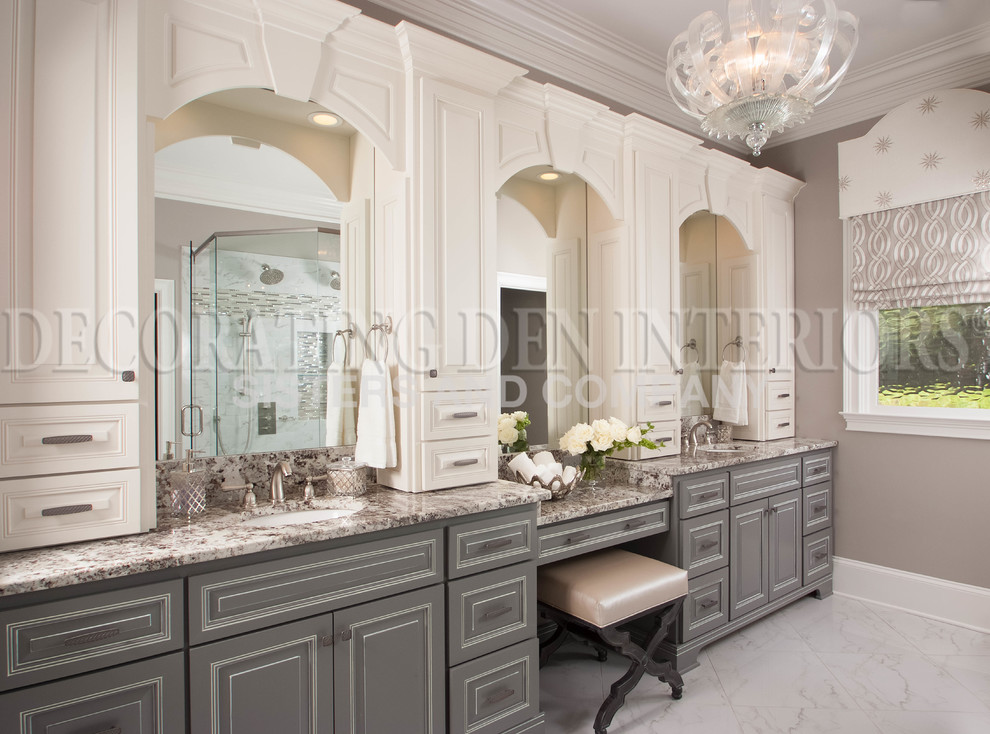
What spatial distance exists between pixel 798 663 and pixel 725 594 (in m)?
0.43

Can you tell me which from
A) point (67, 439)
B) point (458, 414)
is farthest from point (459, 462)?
point (67, 439)

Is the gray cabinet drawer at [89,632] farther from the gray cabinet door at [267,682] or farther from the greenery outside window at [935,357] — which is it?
the greenery outside window at [935,357]

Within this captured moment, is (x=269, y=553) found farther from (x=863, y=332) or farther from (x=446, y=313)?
(x=863, y=332)

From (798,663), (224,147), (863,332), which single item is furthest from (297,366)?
(863,332)

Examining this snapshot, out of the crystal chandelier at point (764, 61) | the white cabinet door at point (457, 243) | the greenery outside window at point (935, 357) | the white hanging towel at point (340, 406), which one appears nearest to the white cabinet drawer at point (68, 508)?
the white hanging towel at point (340, 406)

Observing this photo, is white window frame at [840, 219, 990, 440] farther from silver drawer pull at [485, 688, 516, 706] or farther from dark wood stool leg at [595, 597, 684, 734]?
silver drawer pull at [485, 688, 516, 706]

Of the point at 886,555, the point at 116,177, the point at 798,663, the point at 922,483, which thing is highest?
the point at 116,177

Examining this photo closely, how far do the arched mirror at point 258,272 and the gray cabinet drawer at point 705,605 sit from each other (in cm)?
170

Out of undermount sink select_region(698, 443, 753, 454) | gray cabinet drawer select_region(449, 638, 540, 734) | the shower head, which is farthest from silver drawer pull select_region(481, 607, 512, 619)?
undermount sink select_region(698, 443, 753, 454)

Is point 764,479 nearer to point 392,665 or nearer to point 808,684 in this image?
point 808,684

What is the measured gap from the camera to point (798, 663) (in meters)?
2.83

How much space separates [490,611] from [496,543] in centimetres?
23

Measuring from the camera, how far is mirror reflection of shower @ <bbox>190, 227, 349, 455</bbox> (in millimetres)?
2057

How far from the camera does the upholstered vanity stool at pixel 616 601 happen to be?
7.29 ft
